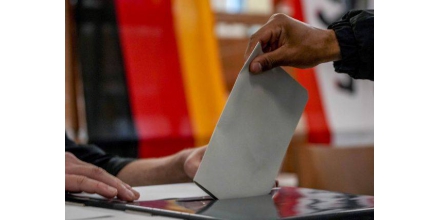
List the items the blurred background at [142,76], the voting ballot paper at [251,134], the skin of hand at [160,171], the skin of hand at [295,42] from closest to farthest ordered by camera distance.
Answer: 1. the voting ballot paper at [251,134]
2. the skin of hand at [295,42]
3. the skin of hand at [160,171]
4. the blurred background at [142,76]

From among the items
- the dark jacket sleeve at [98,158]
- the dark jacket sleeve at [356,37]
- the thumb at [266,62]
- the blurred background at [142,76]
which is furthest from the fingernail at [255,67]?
the blurred background at [142,76]

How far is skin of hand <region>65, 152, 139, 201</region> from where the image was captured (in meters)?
0.93

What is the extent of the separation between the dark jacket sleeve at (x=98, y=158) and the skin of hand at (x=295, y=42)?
599 millimetres

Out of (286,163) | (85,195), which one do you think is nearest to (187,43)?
(286,163)

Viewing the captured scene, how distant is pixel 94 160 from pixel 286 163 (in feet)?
6.78

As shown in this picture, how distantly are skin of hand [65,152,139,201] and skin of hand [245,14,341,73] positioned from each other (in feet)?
0.94

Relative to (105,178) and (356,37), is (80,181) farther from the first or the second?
(356,37)

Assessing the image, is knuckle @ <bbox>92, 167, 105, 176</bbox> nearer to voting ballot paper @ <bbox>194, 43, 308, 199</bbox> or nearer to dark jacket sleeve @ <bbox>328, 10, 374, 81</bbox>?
voting ballot paper @ <bbox>194, 43, 308, 199</bbox>

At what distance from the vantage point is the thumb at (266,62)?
2.88 ft

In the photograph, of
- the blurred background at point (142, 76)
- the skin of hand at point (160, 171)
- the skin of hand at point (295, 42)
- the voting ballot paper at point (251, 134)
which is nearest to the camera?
the voting ballot paper at point (251, 134)

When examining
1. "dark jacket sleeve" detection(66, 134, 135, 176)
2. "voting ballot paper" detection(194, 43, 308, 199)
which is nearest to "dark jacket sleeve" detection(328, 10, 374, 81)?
"voting ballot paper" detection(194, 43, 308, 199)

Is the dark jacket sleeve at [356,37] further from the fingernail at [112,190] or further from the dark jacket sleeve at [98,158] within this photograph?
the dark jacket sleeve at [98,158]

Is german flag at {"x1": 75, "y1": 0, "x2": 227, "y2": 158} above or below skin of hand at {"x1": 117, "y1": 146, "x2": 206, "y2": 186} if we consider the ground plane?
above
